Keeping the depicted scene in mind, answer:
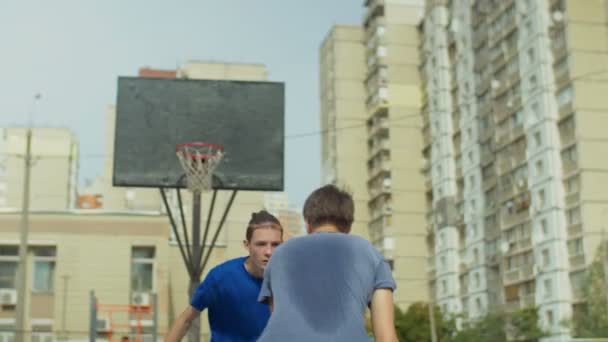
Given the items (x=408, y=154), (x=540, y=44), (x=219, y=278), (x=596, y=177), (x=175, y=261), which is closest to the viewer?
(x=219, y=278)

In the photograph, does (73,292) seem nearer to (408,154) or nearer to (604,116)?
(604,116)

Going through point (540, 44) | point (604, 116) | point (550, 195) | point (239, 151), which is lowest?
point (239, 151)

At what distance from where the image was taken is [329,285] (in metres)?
3.92

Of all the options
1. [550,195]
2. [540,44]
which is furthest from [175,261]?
[540,44]

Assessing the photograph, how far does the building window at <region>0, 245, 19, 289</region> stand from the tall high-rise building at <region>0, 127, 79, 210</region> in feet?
166

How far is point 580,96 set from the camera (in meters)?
55.5

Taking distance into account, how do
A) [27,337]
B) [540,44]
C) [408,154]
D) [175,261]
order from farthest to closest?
[408,154], [540,44], [175,261], [27,337]

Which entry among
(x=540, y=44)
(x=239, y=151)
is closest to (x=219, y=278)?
(x=239, y=151)

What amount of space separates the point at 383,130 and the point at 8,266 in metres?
45.6

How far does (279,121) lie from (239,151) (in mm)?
932

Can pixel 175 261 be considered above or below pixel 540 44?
below

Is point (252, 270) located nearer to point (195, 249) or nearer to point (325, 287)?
point (325, 287)

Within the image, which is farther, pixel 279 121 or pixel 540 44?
pixel 540 44

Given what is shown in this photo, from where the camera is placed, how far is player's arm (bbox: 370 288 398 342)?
372cm
